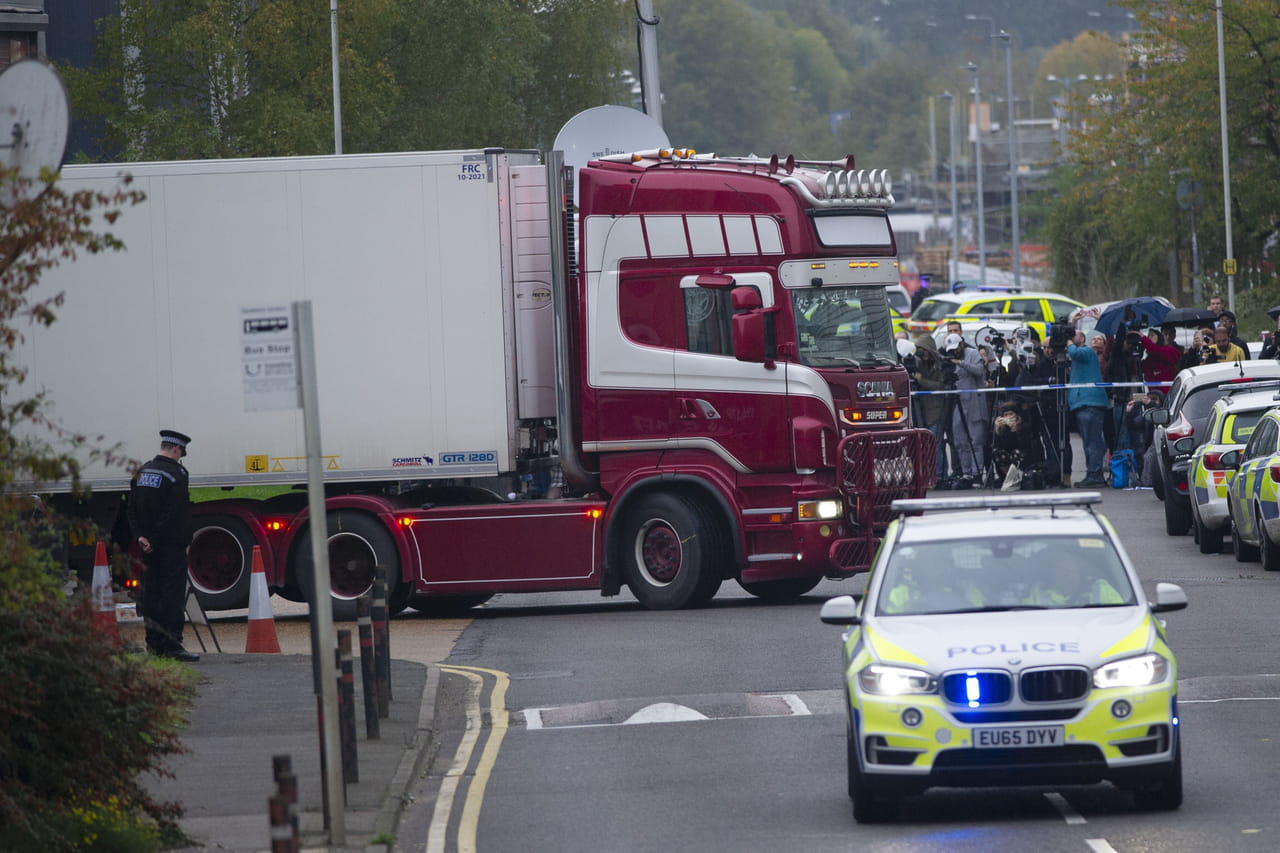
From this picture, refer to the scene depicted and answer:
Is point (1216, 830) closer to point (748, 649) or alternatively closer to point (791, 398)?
point (748, 649)

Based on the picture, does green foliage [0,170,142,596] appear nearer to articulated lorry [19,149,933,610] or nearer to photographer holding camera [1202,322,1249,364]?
articulated lorry [19,149,933,610]

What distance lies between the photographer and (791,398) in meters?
19.5

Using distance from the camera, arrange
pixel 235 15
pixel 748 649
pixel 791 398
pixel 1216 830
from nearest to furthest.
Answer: pixel 1216 830, pixel 748 649, pixel 791 398, pixel 235 15

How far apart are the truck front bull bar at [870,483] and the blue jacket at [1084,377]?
1192 cm

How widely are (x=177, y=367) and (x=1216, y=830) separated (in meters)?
11.8

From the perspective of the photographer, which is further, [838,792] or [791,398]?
[791,398]

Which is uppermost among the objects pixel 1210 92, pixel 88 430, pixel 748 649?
pixel 1210 92

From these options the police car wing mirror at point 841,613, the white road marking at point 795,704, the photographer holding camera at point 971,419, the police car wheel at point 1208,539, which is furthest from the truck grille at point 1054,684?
the photographer holding camera at point 971,419

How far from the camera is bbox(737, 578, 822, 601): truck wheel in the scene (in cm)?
2119

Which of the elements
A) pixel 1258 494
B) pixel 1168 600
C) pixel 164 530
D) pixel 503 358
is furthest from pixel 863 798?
pixel 1258 494

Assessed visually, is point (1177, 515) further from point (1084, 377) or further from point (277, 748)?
point (277, 748)

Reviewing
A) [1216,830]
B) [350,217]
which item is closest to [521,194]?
[350,217]

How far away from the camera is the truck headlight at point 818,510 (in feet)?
64.3

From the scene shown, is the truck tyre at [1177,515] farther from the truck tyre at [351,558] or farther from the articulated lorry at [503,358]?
the truck tyre at [351,558]
